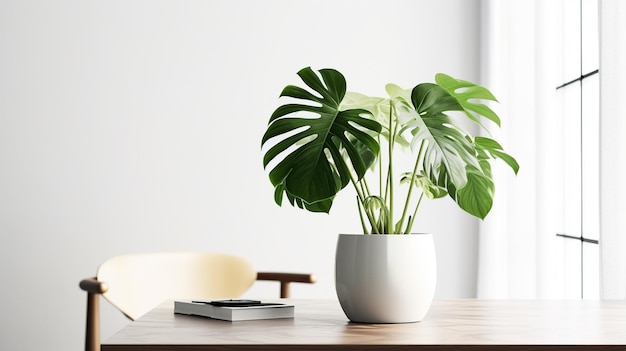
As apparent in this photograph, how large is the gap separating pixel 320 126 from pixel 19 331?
222 cm

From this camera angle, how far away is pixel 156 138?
3080 mm

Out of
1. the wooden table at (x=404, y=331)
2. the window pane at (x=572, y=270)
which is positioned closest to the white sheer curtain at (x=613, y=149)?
the wooden table at (x=404, y=331)

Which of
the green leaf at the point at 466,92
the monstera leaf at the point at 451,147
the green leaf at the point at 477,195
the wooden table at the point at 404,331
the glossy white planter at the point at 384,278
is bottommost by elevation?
the wooden table at the point at 404,331

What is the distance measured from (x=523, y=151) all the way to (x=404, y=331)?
1.62 metres

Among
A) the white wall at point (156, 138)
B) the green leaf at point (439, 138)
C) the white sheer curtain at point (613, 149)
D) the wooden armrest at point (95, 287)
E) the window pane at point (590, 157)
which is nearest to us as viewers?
the green leaf at point (439, 138)

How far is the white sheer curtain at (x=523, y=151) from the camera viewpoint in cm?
251

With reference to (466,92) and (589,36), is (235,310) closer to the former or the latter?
(466,92)

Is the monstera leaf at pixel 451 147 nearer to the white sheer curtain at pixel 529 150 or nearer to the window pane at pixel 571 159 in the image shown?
the white sheer curtain at pixel 529 150

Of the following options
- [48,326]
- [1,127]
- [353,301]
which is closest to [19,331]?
[48,326]

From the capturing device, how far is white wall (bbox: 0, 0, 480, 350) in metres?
3.05

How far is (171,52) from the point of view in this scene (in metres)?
3.10

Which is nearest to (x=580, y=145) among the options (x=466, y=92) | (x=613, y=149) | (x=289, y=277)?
(x=613, y=149)

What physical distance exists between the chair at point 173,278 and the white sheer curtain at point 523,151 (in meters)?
0.78

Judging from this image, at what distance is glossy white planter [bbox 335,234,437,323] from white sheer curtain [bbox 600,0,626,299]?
799 millimetres
